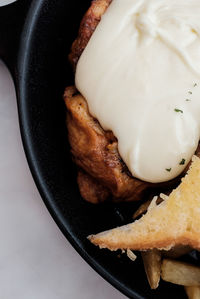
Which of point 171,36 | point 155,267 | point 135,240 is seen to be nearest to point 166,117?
point 171,36

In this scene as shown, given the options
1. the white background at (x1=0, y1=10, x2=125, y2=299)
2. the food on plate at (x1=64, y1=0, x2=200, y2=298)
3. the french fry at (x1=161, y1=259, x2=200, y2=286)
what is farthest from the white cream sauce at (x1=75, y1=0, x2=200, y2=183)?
the white background at (x1=0, y1=10, x2=125, y2=299)

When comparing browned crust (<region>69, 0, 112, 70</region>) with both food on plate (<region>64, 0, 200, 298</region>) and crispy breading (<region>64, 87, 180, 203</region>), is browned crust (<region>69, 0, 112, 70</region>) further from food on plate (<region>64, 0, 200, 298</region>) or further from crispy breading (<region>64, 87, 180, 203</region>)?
crispy breading (<region>64, 87, 180, 203</region>)

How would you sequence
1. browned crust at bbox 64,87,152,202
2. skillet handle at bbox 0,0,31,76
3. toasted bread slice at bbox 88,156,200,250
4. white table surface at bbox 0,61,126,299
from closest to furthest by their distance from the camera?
toasted bread slice at bbox 88,156,200,250 → browned crust at bbox 64,87,152,202 → skillet handle at bbox 0,0,31,76 → white table surface at bbox 0,61,126,299

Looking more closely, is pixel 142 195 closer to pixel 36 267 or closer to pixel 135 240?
pixel 135 240

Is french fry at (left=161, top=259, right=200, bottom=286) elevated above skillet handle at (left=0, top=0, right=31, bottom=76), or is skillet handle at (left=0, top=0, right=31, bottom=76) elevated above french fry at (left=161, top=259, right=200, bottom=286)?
skillet handle at (left=0, top=0, right=31, bottom=76)

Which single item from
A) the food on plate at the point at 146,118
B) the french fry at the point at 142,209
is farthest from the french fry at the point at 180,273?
the french fry at the point at 142,209

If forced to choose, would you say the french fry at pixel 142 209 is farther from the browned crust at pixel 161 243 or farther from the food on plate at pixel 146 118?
the browned crust at pixel 161 243
